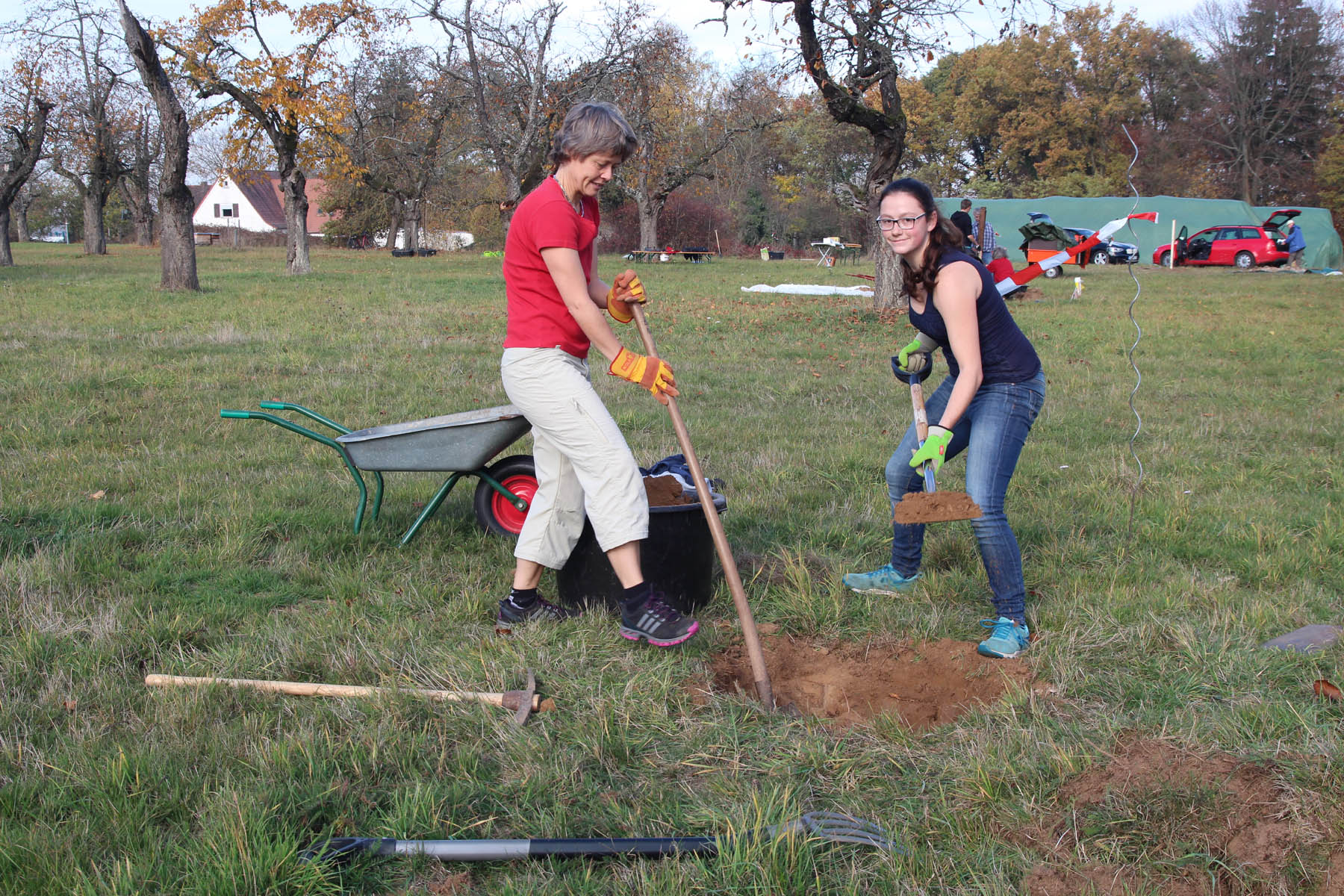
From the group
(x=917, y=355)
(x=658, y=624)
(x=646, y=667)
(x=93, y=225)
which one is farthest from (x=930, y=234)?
(x=93, y=225)

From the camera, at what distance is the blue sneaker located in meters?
3.90

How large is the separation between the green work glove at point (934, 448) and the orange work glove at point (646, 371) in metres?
0.88

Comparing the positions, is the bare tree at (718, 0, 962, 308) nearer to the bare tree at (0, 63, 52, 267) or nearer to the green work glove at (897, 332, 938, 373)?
the green work glove at (897, 332, 938, 373)

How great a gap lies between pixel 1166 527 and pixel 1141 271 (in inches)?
987

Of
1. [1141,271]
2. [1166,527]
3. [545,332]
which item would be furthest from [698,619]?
[1141,271]

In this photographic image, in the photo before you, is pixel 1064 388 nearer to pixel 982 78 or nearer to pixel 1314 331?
pixel 1314 331

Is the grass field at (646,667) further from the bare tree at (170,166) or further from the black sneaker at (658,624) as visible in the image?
the bare tree at (170,166)

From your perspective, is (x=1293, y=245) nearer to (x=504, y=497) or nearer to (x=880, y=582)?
(x=880, y=582)

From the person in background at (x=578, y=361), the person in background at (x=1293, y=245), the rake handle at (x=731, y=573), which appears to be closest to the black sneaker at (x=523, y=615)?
the person in background at (x=578, y=361)

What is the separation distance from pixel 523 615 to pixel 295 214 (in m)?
23.8

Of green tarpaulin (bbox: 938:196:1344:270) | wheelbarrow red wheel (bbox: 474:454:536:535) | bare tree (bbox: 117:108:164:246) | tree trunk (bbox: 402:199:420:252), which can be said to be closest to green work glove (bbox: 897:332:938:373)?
wheelbarrow red wheel (bbox: 474:454:536:535)

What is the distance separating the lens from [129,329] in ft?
35.1

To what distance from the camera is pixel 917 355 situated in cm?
370

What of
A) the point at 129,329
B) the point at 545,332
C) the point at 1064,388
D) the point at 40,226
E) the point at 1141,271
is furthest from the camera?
the point at 40,226
